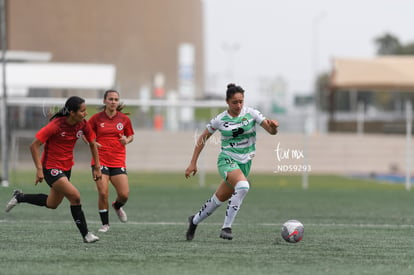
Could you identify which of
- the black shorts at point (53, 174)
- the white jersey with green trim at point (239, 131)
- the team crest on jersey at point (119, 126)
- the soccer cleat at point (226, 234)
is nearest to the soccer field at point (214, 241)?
the soccer cleat at point (226, 234)

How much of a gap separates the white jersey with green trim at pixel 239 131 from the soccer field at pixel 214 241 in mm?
1177

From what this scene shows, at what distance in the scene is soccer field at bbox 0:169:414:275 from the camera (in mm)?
9852

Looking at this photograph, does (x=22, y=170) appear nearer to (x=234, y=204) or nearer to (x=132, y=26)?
(x=234, y=204)

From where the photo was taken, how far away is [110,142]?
1416 centimetres

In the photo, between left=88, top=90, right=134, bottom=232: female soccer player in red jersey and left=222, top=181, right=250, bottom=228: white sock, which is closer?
left=222, top=181, right=250, bottom=228: white sock

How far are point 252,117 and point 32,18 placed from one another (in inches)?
2892

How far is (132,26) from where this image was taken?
92250 mm

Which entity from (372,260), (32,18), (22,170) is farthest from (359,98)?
(372,260)

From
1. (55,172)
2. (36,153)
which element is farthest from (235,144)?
(36,153)

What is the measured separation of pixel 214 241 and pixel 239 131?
4.90 feet

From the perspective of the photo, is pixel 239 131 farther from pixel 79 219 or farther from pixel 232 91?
pixel 79 219

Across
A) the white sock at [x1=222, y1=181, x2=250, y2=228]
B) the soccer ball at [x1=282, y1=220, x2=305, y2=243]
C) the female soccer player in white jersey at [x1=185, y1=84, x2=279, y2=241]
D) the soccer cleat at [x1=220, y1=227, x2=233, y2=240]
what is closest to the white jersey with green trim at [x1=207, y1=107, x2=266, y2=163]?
the female soccer player in white jersey at [x1=185, y1=84, x2=279, y2=241]

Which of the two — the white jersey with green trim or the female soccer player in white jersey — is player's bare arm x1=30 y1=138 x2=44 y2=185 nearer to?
the female soccer player in white jersey

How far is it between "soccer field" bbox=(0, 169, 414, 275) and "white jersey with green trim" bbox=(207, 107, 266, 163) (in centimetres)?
118
